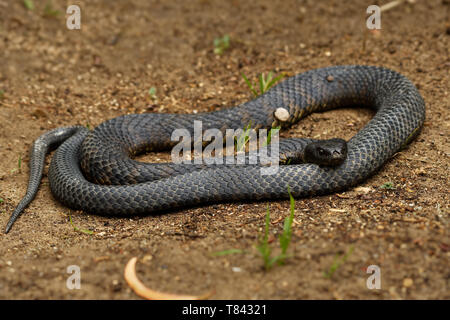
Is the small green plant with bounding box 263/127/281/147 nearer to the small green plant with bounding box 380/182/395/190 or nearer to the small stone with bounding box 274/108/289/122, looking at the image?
the small stone with bounding box 274/108/289/122

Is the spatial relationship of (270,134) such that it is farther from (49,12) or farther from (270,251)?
(49,12)

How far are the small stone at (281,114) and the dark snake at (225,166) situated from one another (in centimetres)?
7

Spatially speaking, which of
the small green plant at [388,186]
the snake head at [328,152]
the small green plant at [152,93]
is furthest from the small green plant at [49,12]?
the small green plant at [388,186]

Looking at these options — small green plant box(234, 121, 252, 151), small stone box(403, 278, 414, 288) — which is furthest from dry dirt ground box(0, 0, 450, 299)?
small green plant box(234, 121, 252, 151)

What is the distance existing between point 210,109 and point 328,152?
2922mm

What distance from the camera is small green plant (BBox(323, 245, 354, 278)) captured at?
13.3 feet

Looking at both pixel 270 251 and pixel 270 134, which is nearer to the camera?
pixel 270 251

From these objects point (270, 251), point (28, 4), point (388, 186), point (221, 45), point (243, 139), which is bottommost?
point (270, 251)

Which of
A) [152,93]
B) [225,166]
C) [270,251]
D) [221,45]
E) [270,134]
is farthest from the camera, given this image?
[221,45]

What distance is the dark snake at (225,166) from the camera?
5738 mm

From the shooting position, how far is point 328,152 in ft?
18.8

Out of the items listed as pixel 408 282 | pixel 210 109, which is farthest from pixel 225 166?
pixel 408 282

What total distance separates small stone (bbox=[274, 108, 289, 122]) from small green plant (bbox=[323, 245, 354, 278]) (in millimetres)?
3459
